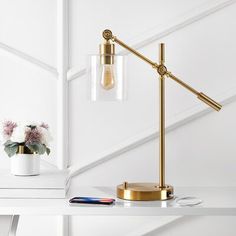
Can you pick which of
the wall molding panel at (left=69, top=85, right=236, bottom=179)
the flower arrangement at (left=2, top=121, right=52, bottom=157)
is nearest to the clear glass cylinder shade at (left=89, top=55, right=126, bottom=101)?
the flower arrangement at (left=2, top=121, right=52, bottom=157)

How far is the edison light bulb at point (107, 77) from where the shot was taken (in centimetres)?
183

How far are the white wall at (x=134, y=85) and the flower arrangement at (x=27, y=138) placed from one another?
26 cm

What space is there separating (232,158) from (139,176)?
0.36 m

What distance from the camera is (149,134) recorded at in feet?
7.00

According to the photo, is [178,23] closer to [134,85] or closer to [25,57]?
[134,85]

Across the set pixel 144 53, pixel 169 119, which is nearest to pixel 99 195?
pixel 169 119

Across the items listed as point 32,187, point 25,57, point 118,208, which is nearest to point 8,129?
point 32,187

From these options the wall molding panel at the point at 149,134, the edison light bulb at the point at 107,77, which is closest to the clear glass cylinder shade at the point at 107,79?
the edison light bulb at the point at 107,77

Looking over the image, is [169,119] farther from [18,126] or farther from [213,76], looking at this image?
[18,126]

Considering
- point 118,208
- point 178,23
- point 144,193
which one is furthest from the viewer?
point 178,23

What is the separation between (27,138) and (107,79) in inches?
13.0

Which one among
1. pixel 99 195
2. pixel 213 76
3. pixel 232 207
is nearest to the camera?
pixel 232 207

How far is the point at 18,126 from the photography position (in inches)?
74.0

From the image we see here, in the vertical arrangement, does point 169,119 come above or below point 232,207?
above
